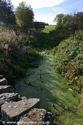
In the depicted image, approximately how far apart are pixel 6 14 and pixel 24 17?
480cm

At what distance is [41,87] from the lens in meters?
10.2

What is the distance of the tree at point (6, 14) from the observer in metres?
38.4

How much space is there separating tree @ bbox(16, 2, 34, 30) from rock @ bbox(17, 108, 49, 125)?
101 feet

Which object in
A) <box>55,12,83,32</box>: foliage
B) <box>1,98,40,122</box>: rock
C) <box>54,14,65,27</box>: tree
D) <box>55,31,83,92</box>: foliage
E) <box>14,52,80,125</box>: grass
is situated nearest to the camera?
<box>1,98,40,122</box>: rock

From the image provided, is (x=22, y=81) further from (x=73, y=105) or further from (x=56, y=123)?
(x=56, y=123)

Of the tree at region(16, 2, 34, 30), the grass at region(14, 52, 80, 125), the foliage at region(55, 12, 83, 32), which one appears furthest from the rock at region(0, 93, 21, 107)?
the tree at region(16, 2, 34, 30)

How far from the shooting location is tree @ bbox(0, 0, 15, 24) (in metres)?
38.4

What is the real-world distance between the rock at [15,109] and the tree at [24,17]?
→ 30164 mm

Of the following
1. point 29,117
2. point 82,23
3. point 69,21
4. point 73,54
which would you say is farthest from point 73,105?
point 69,21

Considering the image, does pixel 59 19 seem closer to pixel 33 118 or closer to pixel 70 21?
pixel 70 21

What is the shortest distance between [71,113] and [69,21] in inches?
1190

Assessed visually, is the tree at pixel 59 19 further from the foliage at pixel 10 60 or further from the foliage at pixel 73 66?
the foliage at pixel 10 60

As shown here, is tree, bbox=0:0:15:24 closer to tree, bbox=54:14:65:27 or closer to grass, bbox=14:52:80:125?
tree, bbox=54:14:65:27

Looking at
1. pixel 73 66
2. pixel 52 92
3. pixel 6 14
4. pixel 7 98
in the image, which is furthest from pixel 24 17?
pixel 7 98
